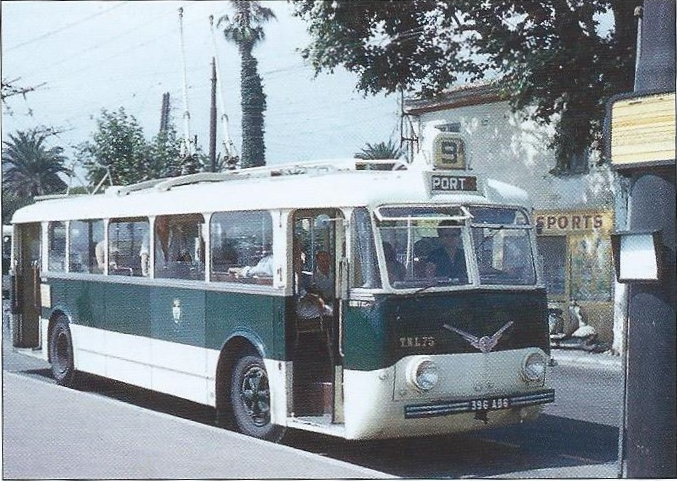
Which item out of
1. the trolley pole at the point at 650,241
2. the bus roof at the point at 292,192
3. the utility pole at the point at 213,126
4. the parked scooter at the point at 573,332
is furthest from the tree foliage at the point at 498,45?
the trolley pole at the point at 650,241

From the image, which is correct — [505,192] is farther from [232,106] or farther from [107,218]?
[107,218]

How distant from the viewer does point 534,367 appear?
8133 millimetres

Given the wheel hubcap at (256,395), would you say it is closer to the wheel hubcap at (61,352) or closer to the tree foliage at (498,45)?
the wheel hubcap at (61,352)

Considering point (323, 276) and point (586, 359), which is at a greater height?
point (323, 276)

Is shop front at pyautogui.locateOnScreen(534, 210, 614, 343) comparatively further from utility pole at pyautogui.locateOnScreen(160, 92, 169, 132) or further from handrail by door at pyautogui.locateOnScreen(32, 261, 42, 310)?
handrail by door at pyautogui.locateOnScreen(32, 261, 42, 310)

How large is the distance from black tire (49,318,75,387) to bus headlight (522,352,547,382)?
572cm

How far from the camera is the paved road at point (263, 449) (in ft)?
23.9

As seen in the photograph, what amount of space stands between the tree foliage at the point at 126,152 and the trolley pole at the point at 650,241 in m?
5.50

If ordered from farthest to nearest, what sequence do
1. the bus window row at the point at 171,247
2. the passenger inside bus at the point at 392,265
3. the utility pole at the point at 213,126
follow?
the utility pole at the point at 213,126 → the bus window row at the point at 171,247 → the passenger inside bus at the point at 392,265

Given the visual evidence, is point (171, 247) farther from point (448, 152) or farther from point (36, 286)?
point (36, 286)

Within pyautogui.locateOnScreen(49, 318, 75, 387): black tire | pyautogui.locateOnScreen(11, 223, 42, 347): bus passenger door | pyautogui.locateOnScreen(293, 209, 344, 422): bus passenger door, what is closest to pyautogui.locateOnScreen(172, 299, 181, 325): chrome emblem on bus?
pyautogui.locateOnScreen(293, 209, 344, 422): bus passenger door

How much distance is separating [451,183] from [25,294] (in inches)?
278

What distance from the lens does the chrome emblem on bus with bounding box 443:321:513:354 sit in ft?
25.5

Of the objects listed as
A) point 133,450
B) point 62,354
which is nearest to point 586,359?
point 62,354
